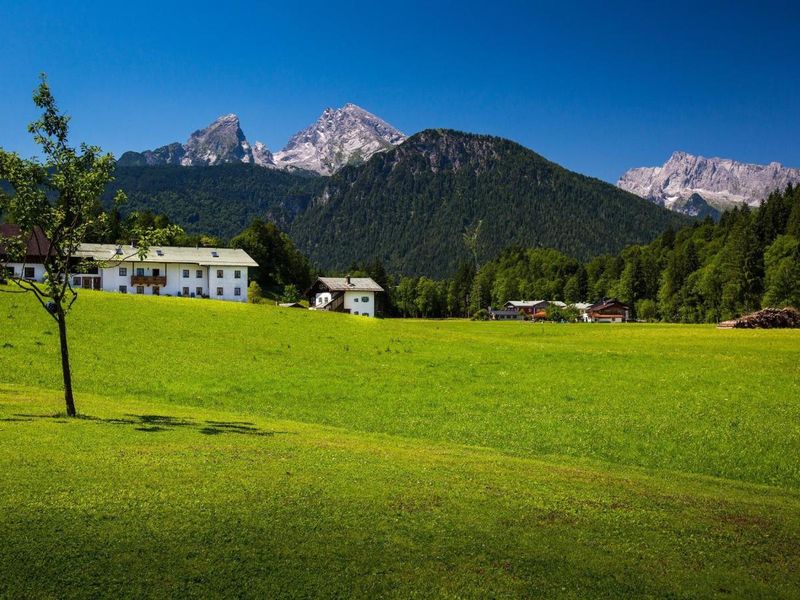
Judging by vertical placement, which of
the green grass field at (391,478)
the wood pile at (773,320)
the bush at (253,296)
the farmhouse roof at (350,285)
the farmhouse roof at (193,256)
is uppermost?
the farmhouse roof at (193,256)

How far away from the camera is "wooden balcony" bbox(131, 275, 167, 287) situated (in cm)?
10281

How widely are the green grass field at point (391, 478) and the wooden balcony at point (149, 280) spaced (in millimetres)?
65895

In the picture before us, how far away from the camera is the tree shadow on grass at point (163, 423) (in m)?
20.2

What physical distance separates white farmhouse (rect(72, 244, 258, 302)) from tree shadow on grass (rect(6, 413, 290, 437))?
85051mm

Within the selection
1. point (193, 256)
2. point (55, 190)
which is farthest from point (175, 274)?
point (55, 190)

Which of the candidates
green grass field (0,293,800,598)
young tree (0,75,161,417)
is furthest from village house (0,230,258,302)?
young tree (0,75,161,417)

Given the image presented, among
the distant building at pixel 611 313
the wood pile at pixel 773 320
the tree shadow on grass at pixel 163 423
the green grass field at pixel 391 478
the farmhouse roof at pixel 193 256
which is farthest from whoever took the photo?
the distant building at pixel 611 313

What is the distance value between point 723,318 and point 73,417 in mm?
146959

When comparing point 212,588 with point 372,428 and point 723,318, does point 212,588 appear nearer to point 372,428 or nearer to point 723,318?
point 372,428

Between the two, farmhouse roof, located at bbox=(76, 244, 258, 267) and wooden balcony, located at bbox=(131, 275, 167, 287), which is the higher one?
farmhouse roof, located at bbox=(76, 244, 258, 267)

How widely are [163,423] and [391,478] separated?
10.4 m

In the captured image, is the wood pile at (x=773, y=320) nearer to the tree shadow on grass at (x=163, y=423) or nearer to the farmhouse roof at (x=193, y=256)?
the tree shadow on grass at (x=163, y=423)

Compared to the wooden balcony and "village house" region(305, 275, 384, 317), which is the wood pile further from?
the wooden balcony

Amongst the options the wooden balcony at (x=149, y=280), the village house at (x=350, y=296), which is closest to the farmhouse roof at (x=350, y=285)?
the village house at (x=350, y=296)
